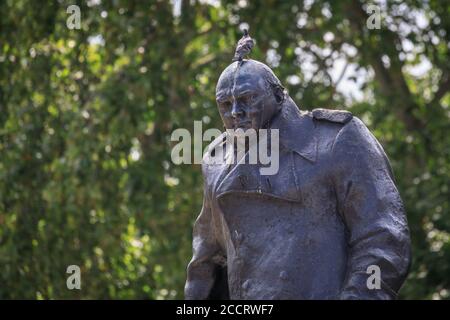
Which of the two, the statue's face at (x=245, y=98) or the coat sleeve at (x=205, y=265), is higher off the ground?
the statue's face at (x=245, y=98)

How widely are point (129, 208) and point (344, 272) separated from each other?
7066 millimetres

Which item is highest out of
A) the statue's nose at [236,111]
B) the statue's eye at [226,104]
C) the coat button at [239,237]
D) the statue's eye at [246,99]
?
the statue's eye at [246,99]

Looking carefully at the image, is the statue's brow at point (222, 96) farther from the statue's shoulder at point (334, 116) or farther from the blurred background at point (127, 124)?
the blurred background at point (127, 124)

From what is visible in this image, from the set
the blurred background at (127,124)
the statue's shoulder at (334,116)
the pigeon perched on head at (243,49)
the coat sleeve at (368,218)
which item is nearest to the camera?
the coat sleeve at (368,218)

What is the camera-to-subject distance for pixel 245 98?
6.50 m

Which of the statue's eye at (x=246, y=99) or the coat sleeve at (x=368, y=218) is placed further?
the statue's eye at (x=246, y=99)

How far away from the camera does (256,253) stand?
6.45m

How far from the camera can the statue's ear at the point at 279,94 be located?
6621mm

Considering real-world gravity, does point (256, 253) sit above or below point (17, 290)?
above

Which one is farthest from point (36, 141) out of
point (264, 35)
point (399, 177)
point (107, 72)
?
point (399, 177)

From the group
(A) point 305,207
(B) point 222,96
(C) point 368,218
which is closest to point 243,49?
(B) point 222,96

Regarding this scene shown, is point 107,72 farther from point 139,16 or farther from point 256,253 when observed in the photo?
point 256,253

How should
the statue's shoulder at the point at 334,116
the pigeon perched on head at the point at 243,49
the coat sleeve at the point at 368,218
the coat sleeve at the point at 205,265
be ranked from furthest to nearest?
the coat sleeve at the point at 205,265 → the pigeon perched on head at the point at 243,49 → the statue's shoulder at the point at 334,116 → the coat sleeve at the point at 368,218

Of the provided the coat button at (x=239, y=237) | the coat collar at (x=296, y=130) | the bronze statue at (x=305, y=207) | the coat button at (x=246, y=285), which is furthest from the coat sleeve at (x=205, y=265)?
the coat collar at (x=296, y=130)
